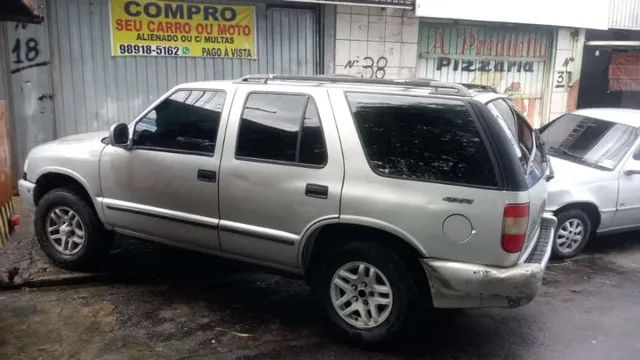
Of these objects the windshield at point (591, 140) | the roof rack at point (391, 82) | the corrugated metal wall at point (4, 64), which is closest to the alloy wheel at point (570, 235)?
the windshield at point (591, 140)

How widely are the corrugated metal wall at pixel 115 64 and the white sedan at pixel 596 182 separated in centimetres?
429

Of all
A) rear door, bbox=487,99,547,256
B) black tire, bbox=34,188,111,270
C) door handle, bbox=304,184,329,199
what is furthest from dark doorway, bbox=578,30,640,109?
black tire, bbox=34,188,111,270

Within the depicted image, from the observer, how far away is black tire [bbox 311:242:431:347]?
12.5 feet

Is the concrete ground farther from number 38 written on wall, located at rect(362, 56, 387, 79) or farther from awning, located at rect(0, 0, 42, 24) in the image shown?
number 38 written on wall, located at rect(362, 56, 387, 79)

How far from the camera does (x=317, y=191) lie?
13.1ft

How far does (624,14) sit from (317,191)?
9794 millimetres

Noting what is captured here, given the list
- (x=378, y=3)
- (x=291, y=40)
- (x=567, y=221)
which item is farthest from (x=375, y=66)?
(x=567, y=221)

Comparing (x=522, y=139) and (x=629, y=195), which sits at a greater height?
(x=522, y=139)

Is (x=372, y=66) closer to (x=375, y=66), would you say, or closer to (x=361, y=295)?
(x=375, y=66)

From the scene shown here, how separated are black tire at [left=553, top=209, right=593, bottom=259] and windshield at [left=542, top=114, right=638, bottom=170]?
0.64 meters

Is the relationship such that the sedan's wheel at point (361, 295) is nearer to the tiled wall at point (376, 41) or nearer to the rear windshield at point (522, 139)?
the rear windshield at point (522, 139)

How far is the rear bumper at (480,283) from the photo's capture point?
3.60 m

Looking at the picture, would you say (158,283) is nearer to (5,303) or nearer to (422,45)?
(5,303)

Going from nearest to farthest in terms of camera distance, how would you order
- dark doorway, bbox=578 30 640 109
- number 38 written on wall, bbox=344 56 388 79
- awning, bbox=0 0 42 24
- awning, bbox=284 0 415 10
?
awning, bbox=0 0 42 24, awning, bbox=284 0 415 10, number 38 written on wall, bbox=344 56 388 79, dark doorway, bbox=578 30 640 109
